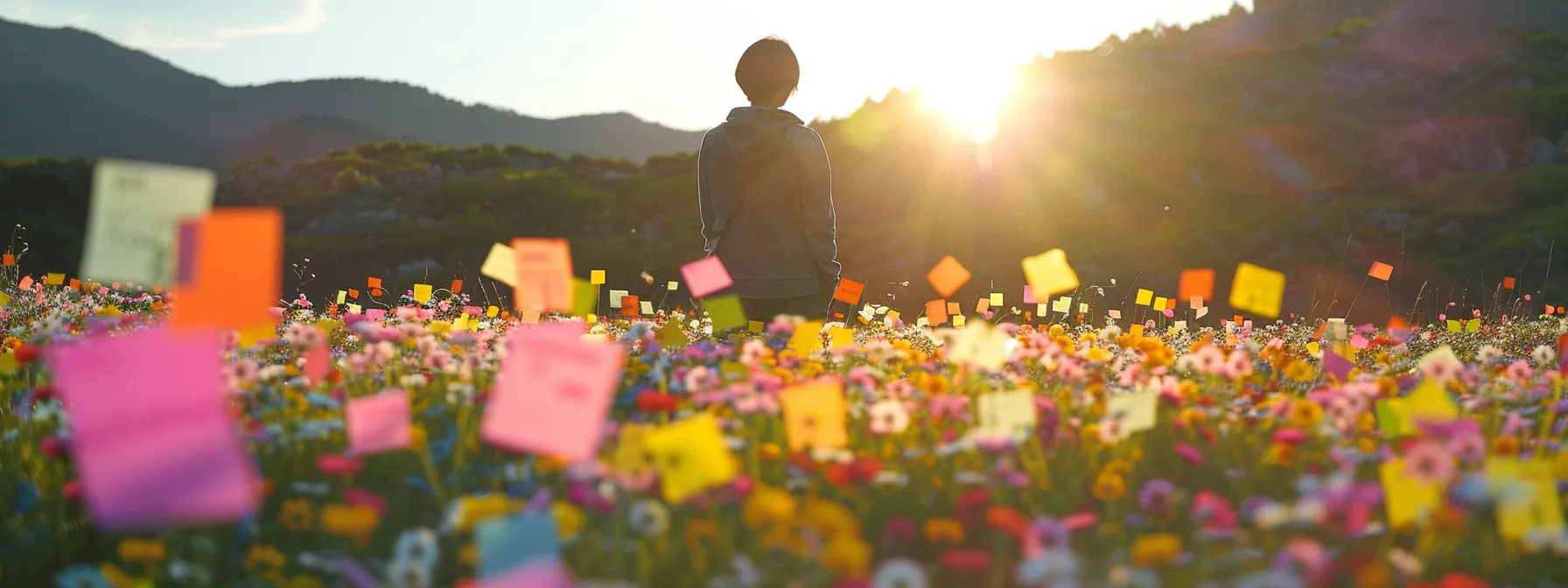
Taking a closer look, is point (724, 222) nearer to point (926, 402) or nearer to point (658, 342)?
point (658, 342)

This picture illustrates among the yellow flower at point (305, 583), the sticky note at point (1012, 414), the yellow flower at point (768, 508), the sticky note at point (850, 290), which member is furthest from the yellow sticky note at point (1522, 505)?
the sticky note at point (850, 290)

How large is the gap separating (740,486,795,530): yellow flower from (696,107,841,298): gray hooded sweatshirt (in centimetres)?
316

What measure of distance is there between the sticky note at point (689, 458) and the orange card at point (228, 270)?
0.82m

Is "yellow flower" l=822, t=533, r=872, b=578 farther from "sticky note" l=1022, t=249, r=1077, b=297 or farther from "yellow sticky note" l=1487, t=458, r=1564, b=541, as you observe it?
"sticky note" l=1022, t=249, r=1077, b=297

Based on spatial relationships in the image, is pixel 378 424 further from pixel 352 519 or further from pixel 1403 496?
pixel 1403 496

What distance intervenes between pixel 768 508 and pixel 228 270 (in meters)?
1.14

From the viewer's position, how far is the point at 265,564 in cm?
222

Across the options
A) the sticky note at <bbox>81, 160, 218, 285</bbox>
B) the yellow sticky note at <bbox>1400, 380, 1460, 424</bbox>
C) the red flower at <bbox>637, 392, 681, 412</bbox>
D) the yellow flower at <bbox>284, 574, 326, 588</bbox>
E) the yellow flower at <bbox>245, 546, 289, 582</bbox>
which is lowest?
the yellow flower at <bbox>245, 546, 289, 582</bbox>

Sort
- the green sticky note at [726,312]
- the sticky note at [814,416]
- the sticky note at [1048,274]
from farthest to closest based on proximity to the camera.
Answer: the green sticky note at [726,312]
the sticky note at [1048,274]
the sticky note at [814,416]

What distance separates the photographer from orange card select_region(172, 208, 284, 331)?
191 cm

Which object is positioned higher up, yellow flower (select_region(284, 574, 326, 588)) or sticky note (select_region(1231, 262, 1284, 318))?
sticky note (select_region(1231, 262, 1284, 318))

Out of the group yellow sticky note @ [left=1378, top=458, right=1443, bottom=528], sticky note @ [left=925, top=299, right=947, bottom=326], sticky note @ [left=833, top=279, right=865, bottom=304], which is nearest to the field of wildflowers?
yellow sticky note @ [left=1378, top=458, right=1443, bottom=528]

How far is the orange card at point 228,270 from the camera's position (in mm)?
1909

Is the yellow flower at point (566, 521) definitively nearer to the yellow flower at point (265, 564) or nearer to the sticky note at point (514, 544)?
the sticky note at point (514, 544)
